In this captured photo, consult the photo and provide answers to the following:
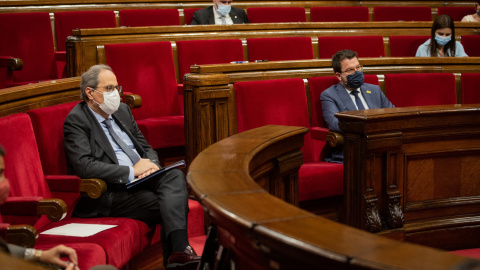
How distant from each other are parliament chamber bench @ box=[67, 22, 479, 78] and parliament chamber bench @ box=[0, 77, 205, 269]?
37cm

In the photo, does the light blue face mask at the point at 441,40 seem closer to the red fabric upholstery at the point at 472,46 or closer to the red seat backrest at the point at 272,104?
the red fabric upholstery at the point at 472,46

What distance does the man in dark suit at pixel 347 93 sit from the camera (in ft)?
4.99

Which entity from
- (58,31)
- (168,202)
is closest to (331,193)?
(168,202)

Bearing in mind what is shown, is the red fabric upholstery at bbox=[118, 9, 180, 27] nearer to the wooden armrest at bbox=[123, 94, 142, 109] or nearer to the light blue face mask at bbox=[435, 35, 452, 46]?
the wooden armrest at bbox=[123, 94, 142, 109]

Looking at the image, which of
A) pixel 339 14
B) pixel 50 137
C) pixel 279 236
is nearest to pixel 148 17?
pixel 339 14

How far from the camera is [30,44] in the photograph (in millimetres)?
1892

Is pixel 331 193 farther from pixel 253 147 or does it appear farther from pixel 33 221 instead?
pixel 33 221

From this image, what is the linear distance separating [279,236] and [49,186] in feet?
2.34

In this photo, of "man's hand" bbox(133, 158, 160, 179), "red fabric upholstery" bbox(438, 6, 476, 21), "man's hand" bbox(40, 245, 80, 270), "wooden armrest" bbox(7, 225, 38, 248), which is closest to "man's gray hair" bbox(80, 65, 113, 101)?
"man's hand" bbox(133, 158, 160, 179)

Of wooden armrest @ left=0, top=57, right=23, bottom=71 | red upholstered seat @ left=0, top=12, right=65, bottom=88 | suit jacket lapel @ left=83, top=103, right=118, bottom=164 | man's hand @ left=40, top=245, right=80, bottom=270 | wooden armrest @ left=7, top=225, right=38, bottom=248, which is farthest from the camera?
red upholstered seat @ left=0, top=12, right=65, bottom=88

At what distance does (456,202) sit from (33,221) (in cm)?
84

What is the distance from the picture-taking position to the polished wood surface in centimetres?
47

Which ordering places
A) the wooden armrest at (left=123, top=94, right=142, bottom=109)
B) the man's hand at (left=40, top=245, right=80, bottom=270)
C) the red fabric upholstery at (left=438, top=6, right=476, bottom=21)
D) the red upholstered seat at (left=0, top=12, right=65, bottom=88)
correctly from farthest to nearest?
the red fabric upholstery at (left=438, top=6, right=476, bottom=21), the red upholstered seat at (left=0, top=12, right=65, bottom=88), the wooden armrest at (left=123, top=94, right=142, bottom=109), the man's hand at (left=40, top=245, right=80, bottom=270)

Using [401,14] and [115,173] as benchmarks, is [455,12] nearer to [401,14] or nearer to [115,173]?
[401,14]
